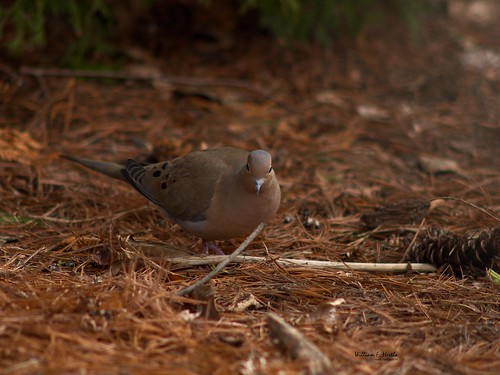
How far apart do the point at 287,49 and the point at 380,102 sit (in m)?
1.34

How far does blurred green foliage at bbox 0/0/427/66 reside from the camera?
595 centimetres

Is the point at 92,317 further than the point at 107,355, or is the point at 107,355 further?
the point at 92,317

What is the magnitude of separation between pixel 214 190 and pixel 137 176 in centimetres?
67

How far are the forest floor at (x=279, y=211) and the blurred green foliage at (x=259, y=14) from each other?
1.20 feet

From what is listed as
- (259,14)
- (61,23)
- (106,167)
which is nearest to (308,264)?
(106,167)

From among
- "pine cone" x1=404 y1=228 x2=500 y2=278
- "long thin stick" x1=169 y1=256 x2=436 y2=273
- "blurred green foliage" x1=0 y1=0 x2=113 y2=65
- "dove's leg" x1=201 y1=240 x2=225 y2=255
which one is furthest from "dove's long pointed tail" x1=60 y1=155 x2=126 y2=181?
"pine cone" x1=404 y1=228 x2=500 y2=278

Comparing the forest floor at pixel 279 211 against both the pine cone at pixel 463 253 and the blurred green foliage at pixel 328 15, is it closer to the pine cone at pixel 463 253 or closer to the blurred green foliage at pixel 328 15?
the pine cone at pixel 463 253

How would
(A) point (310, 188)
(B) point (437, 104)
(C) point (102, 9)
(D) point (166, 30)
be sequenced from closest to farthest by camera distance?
1. (A) point (310, 188)
2. (C) point (102, 9)
3. (B) point (437, 104)
4. (D) point (166, 30)

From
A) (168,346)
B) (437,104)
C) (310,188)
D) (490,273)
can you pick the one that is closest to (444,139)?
(437,104)

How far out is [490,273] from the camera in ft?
11.3

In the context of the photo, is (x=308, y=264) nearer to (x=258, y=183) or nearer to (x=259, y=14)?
(x=258, y=183)

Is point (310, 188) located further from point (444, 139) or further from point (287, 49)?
point (287, 49)

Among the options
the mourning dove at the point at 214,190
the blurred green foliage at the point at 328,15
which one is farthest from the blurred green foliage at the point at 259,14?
the mourning dove at the point at 214,190

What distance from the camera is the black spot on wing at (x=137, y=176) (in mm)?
4223
